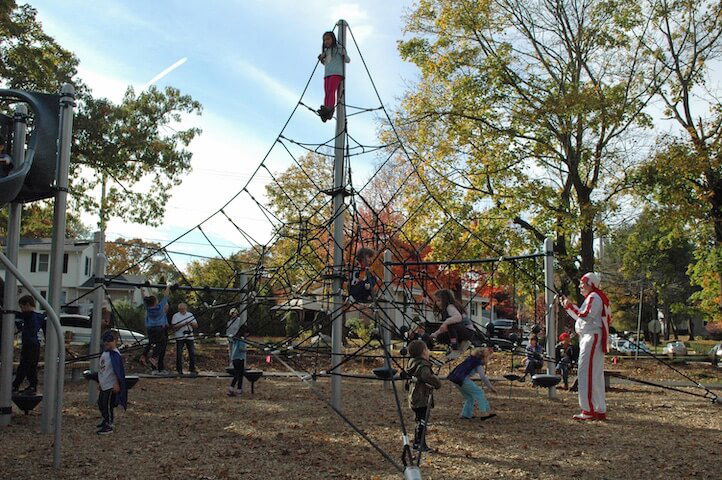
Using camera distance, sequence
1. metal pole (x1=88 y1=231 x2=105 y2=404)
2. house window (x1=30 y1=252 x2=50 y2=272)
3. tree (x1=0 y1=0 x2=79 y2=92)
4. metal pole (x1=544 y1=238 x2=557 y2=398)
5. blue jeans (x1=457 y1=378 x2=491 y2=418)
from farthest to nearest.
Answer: house window (x1=30 y1=252 x2=50 y2=272) → tree (x1=0 y1=0 x2=79 y2=92) → metal pole (x1=544 y1=238 x2=557 y2=398) → metal pole (x1=88 y1=231 x2=105 y2=404) → blue jeans (x1=457 y1=378 x2=491 y2=418)

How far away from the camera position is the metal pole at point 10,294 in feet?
23.1

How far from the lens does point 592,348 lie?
7.91 meters

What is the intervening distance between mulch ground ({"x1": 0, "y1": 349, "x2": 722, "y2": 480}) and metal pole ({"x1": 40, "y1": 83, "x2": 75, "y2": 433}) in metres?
0.38

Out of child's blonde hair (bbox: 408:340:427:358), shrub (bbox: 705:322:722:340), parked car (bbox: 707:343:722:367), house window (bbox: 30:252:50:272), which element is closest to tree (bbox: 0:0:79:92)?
child's blonde hair (bbox: 408:340:427:358)

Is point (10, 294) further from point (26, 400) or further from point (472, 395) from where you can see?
point (472, 395)

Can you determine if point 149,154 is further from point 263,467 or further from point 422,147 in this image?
point 263,467

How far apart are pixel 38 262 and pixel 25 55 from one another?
27676 mm

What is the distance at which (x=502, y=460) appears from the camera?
586cm

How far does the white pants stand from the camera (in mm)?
7898

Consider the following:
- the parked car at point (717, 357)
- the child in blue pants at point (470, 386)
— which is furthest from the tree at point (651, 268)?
the child in blue pants at point (470, 386)

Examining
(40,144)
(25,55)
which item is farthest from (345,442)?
(25,55)

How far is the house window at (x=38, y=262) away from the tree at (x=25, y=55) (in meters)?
26.7

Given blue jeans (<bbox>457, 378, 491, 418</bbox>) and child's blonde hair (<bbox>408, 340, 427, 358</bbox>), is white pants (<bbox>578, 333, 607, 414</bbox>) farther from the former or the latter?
child's blonde hair (<bbox>408, 340, 427, 358</bbox>)

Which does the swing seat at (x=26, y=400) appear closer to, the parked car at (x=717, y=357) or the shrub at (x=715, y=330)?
the parked car at (x=717, y=357)
